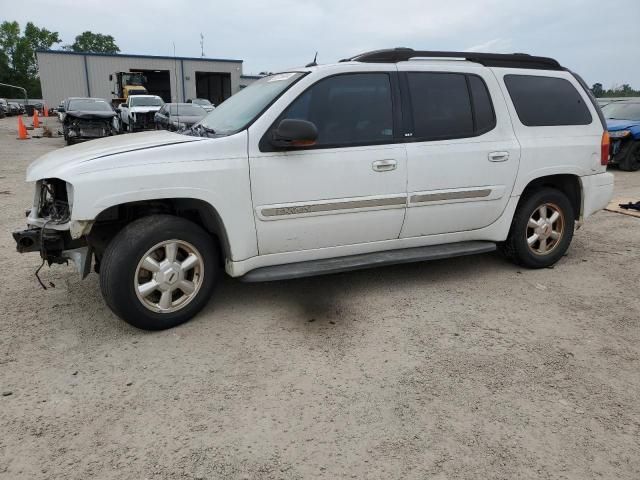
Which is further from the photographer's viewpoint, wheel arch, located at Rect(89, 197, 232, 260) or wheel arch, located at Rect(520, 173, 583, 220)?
wheel arch, located at Rect(520, 173, 583, 220)

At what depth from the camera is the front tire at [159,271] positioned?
338cm

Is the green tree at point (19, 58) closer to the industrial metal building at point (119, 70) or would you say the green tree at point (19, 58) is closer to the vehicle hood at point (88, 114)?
the industrial metal building at point (119, 70)

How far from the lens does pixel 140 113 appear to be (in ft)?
63.4

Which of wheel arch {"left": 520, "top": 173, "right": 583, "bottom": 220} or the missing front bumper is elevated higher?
wheel arch {"left": 520, "top": 173, "right": 583, "bottom": 220}

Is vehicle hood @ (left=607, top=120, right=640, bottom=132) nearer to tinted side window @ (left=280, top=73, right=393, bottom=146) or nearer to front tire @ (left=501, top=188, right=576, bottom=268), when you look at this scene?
front tire @ (left=501, top=188, right=576, bottom=268)

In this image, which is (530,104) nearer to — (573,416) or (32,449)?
(573,416)

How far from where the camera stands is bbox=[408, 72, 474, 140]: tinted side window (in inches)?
164

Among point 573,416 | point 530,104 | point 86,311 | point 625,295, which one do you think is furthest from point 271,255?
point 625,295

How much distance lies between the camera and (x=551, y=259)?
16.2 ft

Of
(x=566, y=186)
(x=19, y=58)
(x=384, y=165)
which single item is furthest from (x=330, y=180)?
(x=19, y=58)

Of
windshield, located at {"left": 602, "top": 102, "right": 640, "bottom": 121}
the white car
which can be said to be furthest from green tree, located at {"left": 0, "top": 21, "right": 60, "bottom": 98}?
windshield, located at {"left": 602, "top": 102, "right": 640, "bottom": 121}

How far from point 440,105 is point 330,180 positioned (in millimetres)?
1250

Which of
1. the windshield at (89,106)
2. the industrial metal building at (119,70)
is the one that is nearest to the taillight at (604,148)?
the windshield at (89,106)

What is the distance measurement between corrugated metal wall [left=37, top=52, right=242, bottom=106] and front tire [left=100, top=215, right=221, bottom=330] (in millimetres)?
37282
